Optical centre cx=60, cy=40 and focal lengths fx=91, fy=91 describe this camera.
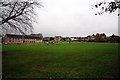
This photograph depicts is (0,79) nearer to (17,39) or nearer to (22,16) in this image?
(22,16)

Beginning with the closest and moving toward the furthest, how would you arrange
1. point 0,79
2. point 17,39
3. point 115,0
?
point 0,79 → point 115,0 → point 17,39

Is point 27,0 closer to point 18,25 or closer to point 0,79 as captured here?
point 18,25

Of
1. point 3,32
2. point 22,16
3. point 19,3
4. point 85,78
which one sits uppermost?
point 19,3

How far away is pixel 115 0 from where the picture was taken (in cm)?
491

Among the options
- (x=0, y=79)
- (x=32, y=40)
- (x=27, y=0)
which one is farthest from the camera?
(x=32, y=40)

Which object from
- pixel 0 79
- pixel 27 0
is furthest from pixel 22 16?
pixel 0 79

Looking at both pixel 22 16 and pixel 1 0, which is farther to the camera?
pixel 22 16

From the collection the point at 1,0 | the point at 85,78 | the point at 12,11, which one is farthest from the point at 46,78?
the point at 1,0

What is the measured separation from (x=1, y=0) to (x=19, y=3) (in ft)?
6.95

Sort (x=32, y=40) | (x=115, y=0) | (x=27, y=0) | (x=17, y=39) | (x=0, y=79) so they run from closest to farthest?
(x=0, y=79), (x=115, y=0), (x=27, y=0), (x=17, y=39), (x=32, y=40)

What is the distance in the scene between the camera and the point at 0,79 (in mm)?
4598

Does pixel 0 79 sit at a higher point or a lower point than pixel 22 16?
lower

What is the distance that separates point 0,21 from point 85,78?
1209 centimetres

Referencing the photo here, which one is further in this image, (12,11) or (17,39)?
(17,39)
